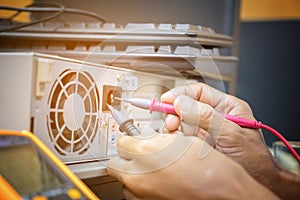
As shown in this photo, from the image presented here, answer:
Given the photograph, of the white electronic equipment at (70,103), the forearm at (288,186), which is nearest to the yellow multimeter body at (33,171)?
the white electronic equipment at (70,103)

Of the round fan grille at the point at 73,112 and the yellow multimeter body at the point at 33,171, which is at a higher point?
the round fan grille at the point at 73,112

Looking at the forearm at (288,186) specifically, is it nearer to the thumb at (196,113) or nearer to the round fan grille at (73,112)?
the thumb at (196,113)

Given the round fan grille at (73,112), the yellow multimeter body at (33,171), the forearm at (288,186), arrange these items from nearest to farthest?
1. the yellow multimeter body at (33,171)
2. the round fan grille at (73,112)
3. the forearm at (288,186)

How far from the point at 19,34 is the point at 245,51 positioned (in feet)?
4.50

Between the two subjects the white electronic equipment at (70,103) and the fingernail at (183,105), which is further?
the fingernail at (183,105)

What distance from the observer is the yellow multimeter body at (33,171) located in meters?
0.40

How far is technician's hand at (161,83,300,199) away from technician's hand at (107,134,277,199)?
85mm

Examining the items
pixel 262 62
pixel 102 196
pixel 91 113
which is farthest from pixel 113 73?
pixel 262 62

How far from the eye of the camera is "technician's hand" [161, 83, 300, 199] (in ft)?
1.96

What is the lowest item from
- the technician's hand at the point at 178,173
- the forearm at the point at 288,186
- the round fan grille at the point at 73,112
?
the forearm at the point at 288,186

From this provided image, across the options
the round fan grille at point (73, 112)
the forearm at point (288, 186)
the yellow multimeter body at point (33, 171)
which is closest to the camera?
the yellow multimeter body at point (33, 171)

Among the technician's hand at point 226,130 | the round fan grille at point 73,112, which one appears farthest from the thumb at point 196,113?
the round fan grille at point 73,112

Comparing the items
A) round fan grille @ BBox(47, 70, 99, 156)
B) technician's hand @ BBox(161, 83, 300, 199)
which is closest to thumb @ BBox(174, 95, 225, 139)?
technician's hand @ BBox(161, 83, 300, 199)

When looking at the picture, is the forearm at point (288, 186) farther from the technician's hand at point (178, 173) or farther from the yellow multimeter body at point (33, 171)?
the yellow multimeter body at point (33, 171)
